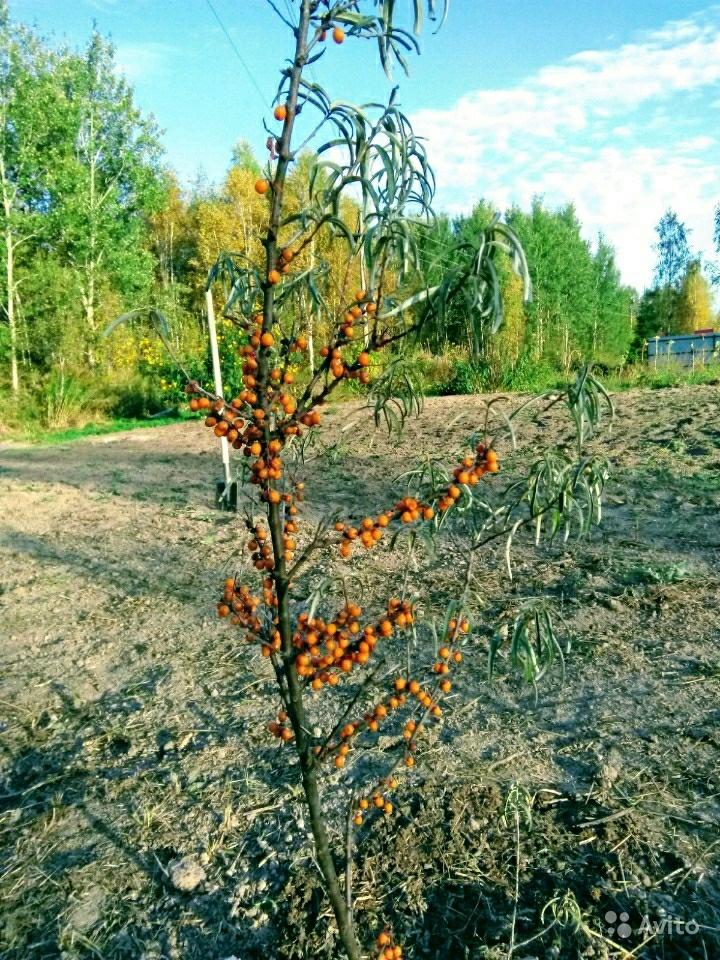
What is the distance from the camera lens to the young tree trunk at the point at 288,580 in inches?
45.1

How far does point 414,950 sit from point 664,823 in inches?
31.2

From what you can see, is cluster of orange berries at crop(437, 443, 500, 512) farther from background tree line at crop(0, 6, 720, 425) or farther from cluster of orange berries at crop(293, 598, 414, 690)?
background tree line at crop(0, 6, 720, 425)

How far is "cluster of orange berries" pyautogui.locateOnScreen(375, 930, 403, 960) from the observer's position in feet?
4.94

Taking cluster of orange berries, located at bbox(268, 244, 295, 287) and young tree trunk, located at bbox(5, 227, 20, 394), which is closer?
cluster of orange berries, located at bbox(268, 244, 295, 287)

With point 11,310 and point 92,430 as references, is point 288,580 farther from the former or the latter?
point 11,310

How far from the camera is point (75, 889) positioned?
6.26 feet

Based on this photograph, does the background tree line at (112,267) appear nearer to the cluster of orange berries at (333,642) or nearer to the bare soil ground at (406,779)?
the bare soil ground at (406,779)

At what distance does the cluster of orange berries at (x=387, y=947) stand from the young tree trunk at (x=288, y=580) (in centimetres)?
6

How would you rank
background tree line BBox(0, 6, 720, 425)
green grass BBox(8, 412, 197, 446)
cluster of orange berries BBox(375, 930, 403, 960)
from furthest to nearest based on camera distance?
background tree line BBox(0, 6, 720, 425)
green grass BBox(8, 412, 197, 446)
cluster of orange berries BBox(375, 930, 403, 960)

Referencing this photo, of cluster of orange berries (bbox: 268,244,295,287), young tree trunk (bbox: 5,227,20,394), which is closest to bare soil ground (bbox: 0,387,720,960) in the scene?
cluster of orange berries (bbox: 268,244,295,287)

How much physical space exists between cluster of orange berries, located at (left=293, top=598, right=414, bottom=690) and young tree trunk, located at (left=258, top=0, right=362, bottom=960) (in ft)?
0.13

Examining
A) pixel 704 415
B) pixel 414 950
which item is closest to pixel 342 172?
pixel 414 950

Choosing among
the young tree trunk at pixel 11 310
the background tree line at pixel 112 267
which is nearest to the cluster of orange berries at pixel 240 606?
the background tree line at pixel 112 267

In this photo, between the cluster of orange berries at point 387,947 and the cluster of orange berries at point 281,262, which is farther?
the cluster of orange berries at point 387,947
